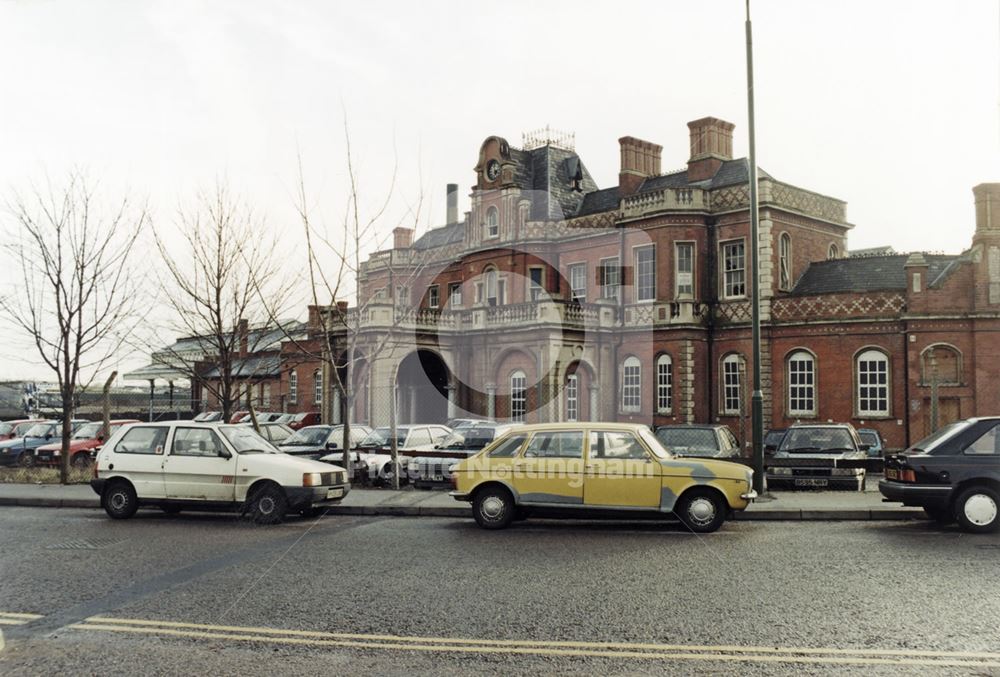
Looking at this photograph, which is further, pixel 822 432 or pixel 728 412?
pixel 728 412

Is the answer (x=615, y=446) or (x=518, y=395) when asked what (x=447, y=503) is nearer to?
(x=615, y=446)

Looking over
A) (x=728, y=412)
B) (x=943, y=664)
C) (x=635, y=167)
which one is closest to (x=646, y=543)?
(x=943, y=664)

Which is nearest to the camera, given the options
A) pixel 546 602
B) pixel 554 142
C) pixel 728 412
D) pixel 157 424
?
pixel 546 602

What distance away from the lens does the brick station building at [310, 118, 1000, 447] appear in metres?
29.2

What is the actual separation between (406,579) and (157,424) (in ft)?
24.1

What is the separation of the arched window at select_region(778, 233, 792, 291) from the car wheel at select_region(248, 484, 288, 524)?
25720mm

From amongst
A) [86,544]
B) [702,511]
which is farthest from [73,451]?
[702,511]

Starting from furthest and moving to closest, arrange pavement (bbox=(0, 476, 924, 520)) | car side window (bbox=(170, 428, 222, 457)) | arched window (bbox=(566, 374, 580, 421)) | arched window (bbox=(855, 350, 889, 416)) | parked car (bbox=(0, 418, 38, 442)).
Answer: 1. arched window (bbox=(566, 374, 580, 421))
2. parked car (bbox=(0, 418, 38, 442))
3. arched window (bbox=(855, 350, 889, 416))
4. car side window (bbox=(170, 428, 222, 457))
5. pavement (bbox=(0, 476, 924, 520))

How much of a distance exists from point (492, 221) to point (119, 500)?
2972cm

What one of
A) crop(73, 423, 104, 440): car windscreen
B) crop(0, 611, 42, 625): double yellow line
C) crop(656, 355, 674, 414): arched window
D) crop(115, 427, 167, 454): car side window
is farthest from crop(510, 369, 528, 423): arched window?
crop(0, 611, 42, 625): double yellow line

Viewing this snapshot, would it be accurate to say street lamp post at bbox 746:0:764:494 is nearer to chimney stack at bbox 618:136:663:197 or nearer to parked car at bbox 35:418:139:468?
parked car at bbox 35:418:139:468

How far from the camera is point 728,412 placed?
1339 inches

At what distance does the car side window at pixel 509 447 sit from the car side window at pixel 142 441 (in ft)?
18.8

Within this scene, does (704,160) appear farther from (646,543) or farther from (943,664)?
(943,664)
